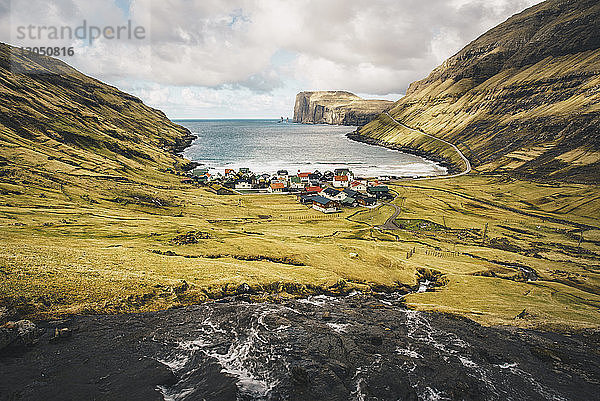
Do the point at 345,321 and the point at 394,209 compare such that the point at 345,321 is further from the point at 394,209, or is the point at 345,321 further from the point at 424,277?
the point at 394,209

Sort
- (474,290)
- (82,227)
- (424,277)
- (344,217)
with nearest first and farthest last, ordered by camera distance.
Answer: (474,290) < (424,277) < (82,227) < (344,217)

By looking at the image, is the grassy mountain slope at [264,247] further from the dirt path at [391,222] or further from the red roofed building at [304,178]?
the red roofed building at [304,178]

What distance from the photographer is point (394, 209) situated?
13825cm

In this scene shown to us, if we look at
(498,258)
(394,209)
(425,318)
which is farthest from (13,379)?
(394,209)

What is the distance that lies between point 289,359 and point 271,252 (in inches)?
1470

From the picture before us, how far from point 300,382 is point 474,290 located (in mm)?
46881

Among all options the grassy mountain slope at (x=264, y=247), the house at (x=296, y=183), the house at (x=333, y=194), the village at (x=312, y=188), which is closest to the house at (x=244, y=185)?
the village at (x=312, y=188)

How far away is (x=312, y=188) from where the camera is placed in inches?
6462

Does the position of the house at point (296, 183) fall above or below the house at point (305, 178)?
below

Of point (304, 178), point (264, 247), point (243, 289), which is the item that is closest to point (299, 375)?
point (243, 289)

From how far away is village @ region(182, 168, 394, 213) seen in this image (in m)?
143

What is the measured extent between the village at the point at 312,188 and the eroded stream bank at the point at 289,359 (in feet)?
283

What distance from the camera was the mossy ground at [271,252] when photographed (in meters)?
49.6

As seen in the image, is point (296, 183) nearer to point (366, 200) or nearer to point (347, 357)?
point (366, 200)
